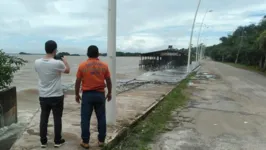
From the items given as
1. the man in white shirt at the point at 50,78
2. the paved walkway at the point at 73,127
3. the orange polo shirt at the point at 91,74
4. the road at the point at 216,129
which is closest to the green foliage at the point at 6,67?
the paved walkway at the point at 73,127

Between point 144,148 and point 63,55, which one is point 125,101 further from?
point 63,55

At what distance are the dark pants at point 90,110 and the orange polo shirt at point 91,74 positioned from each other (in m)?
0.11

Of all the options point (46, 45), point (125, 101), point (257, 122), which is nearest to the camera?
point (46, 45)

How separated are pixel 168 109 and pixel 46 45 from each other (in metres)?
5.83

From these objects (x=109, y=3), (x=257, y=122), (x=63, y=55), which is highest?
(x=109, y=3)

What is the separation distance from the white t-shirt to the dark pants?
1.52 ft

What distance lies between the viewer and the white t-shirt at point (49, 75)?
4.45 meters

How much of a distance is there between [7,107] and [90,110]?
10.7ft

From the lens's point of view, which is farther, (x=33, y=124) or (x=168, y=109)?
(x=168, y=109)

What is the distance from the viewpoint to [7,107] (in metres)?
7.04

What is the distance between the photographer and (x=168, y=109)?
9508 mm

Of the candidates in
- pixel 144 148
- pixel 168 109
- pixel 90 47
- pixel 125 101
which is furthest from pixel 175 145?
pixel 125 101

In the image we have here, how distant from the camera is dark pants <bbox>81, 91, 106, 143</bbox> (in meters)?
4.70

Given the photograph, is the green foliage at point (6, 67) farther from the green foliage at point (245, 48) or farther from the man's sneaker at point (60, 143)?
the green foliage at point (245, 48)
